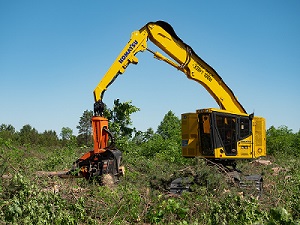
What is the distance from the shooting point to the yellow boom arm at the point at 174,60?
38.4ft

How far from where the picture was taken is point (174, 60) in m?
12.9

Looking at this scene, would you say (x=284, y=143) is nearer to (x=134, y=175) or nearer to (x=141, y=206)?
(x=134, y=175)

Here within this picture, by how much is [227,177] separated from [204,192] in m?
1.47

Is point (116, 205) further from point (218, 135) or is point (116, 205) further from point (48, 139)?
point (48, 139)

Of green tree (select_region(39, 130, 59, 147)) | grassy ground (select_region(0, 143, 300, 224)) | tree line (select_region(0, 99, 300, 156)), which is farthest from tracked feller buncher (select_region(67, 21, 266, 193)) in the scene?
green tree (select_region(39, 130, 59, 147))

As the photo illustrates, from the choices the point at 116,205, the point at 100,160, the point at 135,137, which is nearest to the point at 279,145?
the point at 135,137

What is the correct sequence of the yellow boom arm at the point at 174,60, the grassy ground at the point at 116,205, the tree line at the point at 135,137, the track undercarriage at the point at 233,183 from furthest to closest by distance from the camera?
1. the tree line at the point at 135,137
2. the yellow boom arm at the point at 174,60
3. the track undercarriage at the point at 233,183
4. the grassy ground at the point at 116,205

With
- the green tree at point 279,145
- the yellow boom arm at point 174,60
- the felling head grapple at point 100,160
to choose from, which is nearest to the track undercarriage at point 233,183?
the felling head grapple at point 100,160

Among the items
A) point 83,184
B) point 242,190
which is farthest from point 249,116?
point 83,184

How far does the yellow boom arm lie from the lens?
11711 millimetres

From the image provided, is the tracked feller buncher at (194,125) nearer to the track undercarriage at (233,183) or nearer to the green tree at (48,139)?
the track undercarriage at (233,183)

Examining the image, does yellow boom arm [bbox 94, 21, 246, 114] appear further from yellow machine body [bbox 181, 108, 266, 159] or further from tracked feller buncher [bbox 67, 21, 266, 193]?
yellow machine body [bbox 181, 108, 266, 159]

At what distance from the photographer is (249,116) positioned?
12.1 m

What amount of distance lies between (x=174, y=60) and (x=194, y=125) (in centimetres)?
244
